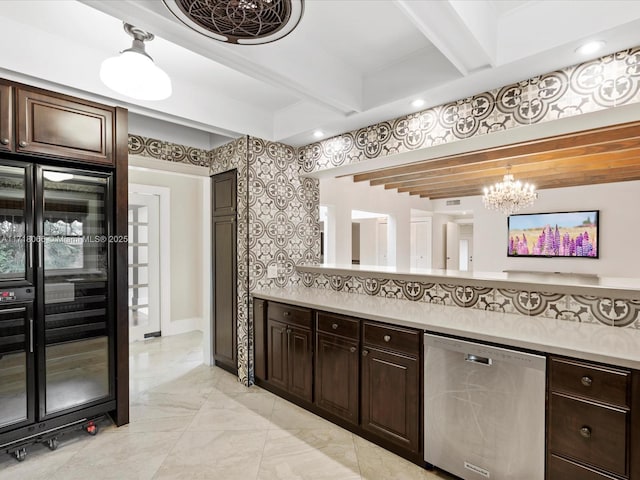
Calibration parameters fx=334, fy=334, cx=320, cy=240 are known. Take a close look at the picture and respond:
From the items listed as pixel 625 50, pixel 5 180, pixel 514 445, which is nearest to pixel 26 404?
pixel 5 180

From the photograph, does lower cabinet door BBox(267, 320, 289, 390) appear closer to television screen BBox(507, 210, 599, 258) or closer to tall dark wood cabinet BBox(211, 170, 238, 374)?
tall dark wood cabinet BBox(211, 170, 238, 374)

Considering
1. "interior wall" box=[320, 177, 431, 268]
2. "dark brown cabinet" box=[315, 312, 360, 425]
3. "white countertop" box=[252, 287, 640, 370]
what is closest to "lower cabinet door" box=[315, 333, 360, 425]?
"dark brown cabinet" box=[315, 312, 360, 425]

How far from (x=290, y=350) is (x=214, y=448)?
0.87 metres

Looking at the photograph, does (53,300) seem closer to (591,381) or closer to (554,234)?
(591,381)

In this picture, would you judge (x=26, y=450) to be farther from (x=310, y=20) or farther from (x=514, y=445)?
(x=310, y=20)

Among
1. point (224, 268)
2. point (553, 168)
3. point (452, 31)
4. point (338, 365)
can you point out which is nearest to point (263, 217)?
point (224, 268)

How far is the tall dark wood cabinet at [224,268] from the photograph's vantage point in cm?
337

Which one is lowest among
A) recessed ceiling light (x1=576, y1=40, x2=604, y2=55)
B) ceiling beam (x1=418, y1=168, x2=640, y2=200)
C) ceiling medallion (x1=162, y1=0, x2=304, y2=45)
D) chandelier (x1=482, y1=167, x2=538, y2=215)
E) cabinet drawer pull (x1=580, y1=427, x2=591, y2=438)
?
cabinet drawer pull (x1=580, y1=427, x2=591, y2=438)

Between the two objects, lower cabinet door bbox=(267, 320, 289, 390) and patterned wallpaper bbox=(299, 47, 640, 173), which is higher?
patterned wallpaper bbox=(299, 47, 640, 173)

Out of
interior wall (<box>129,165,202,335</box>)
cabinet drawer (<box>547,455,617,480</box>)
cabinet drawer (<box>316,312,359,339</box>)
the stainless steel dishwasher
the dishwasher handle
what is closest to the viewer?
cabinet drawer (<box>547,455,617,480</box>)

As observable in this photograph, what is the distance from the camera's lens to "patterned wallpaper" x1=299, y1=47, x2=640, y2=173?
1.71 m

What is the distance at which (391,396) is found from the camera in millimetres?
2131

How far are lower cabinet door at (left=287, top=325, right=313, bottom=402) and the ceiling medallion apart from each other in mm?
2008

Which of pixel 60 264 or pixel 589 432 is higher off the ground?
pixel 60 264
